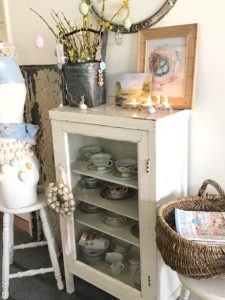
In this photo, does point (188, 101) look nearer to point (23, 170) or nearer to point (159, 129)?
point (159, 129)

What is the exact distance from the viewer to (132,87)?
1.54 metres

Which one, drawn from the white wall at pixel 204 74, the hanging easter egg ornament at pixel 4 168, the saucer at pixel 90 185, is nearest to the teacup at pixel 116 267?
the saucer at pixel 90 185

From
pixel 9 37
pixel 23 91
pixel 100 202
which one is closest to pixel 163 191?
pixel 100 202

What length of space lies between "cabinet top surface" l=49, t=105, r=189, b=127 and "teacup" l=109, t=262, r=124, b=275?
0.73m

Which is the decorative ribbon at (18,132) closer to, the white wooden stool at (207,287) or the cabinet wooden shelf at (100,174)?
the cabinet wooden shelf at (100,174)

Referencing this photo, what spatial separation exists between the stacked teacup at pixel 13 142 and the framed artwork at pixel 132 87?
0.49 m

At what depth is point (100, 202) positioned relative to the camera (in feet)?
5.34

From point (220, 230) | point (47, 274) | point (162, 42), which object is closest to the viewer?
point (220, 230)

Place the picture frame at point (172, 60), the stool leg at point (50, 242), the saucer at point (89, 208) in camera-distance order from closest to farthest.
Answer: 1. the picture frame at point (172, 60)
2. the saucer at point (89, 208)
3. the stool leg at point (50, 242)

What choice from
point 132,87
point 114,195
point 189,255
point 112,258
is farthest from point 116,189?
point 189,255

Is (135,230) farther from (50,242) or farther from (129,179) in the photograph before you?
(50,242)

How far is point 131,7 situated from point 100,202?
3.05 ft

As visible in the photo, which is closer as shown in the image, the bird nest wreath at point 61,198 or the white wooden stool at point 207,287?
the white wooden stool at point 207,287

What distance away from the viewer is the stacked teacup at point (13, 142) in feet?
5.28
